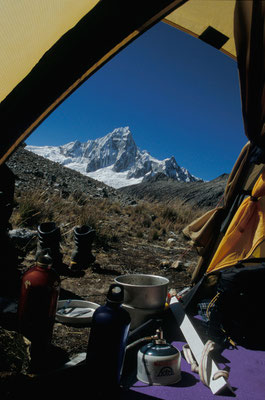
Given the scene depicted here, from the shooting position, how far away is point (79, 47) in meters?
2.21

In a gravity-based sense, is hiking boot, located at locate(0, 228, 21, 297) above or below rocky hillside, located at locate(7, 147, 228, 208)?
below

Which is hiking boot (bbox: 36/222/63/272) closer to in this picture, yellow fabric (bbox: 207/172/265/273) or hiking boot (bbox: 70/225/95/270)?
hiking boot (bbox: 70/225/95/270)

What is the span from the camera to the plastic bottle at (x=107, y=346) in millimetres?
1392

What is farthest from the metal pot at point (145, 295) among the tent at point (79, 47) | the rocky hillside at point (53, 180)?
the rocky hillside at point (53, 180)

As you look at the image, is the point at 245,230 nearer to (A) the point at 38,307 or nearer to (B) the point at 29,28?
(A) the point at 38,307

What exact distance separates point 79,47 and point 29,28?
1.21 ft

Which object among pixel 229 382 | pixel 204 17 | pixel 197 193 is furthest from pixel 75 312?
A: pixel 197 193

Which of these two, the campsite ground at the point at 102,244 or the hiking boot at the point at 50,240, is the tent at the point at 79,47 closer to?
the hiking boot at the point at 50,240

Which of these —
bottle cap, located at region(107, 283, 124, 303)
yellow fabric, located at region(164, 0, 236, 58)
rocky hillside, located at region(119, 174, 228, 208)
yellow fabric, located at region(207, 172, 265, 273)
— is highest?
rocky hillside, located at region(119, 174, 228, 208)

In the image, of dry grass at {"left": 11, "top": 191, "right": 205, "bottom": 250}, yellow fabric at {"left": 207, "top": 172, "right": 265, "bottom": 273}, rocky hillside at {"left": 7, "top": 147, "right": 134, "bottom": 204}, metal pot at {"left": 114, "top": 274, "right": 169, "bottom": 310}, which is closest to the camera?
metal pot at {"left": 114, "top": 274, "right": 169, "bottom": 310}

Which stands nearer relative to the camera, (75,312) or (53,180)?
(75,312)

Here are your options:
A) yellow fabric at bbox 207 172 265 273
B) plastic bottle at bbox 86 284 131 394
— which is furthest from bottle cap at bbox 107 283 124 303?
yellow fabric at bbox 207 172 265 273

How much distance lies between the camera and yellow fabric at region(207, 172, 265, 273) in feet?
8.46

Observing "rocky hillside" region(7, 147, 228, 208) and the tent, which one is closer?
the tent
